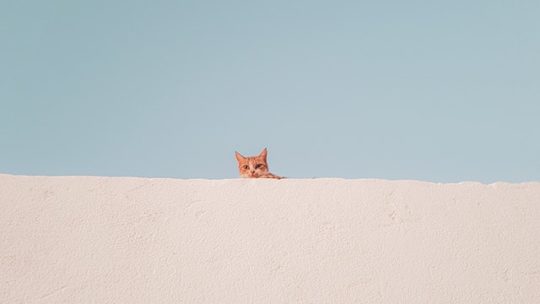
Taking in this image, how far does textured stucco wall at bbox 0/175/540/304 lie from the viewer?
1784 millimetres

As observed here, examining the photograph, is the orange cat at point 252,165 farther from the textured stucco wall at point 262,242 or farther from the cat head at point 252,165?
the textured stucco wall at point 262,242

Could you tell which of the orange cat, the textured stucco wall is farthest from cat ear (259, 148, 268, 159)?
the textured stucco wall

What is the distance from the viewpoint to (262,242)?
74.1 inches

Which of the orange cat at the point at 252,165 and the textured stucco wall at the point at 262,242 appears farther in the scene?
the orange cat at the point at 252,165

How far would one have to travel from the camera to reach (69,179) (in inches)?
76.5

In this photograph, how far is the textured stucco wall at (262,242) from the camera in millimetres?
1784

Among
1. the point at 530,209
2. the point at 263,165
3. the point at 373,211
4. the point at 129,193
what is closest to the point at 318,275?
the point at 373,211

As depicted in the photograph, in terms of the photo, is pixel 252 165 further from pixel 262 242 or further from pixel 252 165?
pixel 262 242

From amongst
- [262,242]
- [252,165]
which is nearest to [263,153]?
[252,165]

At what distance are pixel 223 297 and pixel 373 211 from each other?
0.63m

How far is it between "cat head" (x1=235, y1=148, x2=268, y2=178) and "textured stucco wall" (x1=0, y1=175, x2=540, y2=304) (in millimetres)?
2033

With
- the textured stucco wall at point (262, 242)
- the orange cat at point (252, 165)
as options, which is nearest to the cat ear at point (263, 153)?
the orange cat at point (252, 165)

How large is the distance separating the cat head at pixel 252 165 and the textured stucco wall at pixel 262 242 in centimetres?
203

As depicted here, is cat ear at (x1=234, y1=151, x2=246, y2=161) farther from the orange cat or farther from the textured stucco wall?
the textured stucco wall
